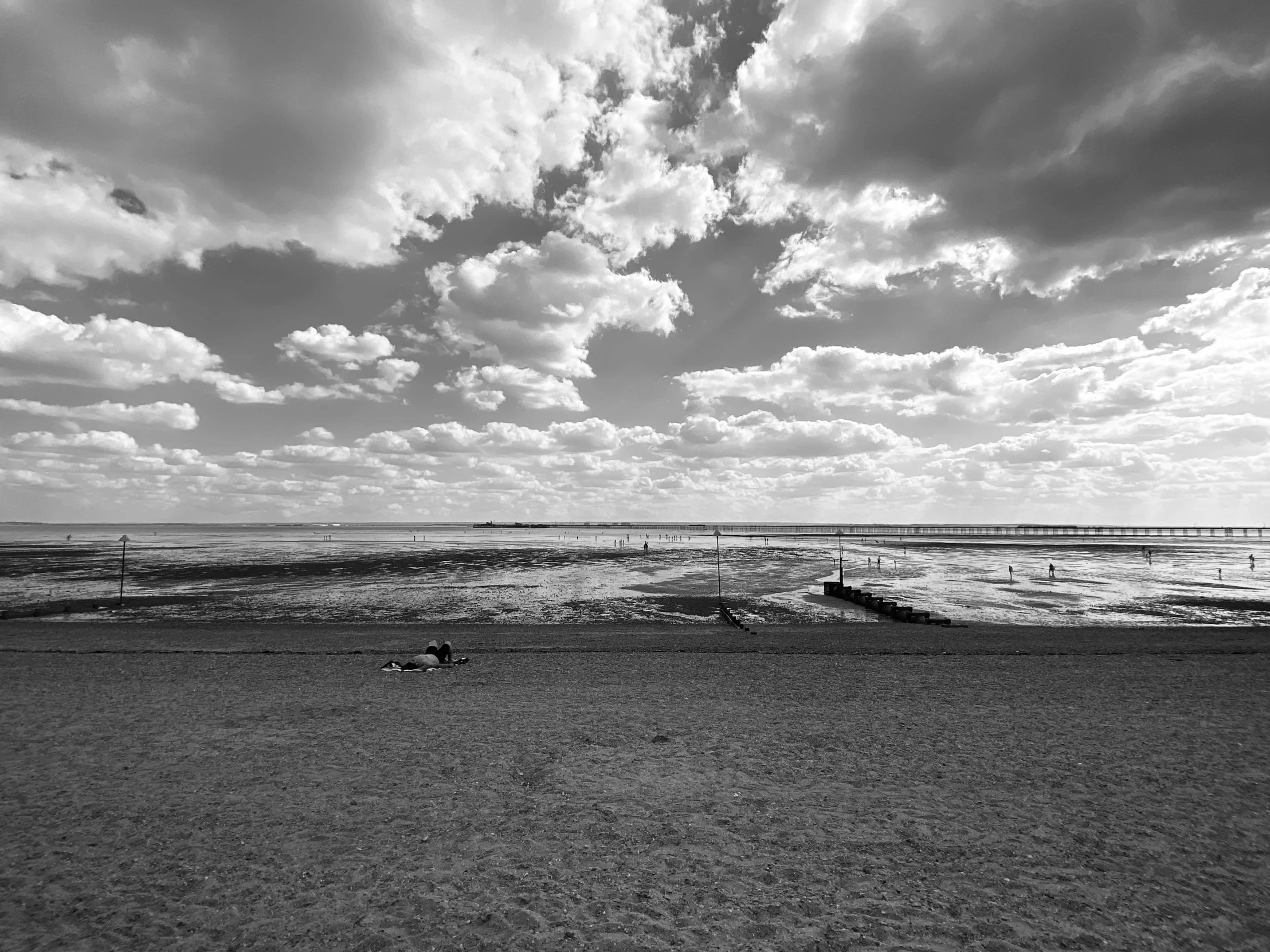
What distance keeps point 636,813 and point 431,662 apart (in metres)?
9.99

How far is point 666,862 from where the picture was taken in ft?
20.7

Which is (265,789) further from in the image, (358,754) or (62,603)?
(62,603)

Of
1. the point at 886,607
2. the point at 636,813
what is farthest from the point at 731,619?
the point at 636,813

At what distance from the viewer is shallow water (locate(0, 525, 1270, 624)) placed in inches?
1186

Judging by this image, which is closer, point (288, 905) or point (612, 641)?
point (288, 905)

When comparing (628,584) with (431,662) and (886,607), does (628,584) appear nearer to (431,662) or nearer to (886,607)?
(886,607)

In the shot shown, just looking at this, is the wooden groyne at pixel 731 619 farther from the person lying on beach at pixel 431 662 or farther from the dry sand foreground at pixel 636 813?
the person lying on beach at pixel 431 662

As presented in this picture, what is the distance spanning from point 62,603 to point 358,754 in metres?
32.5

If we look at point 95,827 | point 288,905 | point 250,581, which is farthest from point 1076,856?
point 250,581

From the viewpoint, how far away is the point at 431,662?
15891 mm

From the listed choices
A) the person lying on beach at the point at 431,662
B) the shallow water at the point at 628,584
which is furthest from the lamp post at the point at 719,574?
the person lying on beach at the point at 431,662

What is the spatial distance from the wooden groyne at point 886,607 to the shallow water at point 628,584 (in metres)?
1.00

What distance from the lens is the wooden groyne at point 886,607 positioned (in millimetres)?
27203

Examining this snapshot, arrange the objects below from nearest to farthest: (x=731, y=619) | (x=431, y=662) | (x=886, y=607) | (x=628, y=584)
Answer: (x=431, y=662) < (x=731, y=619) < (x=886, y=607) < (x=628, y=584)
